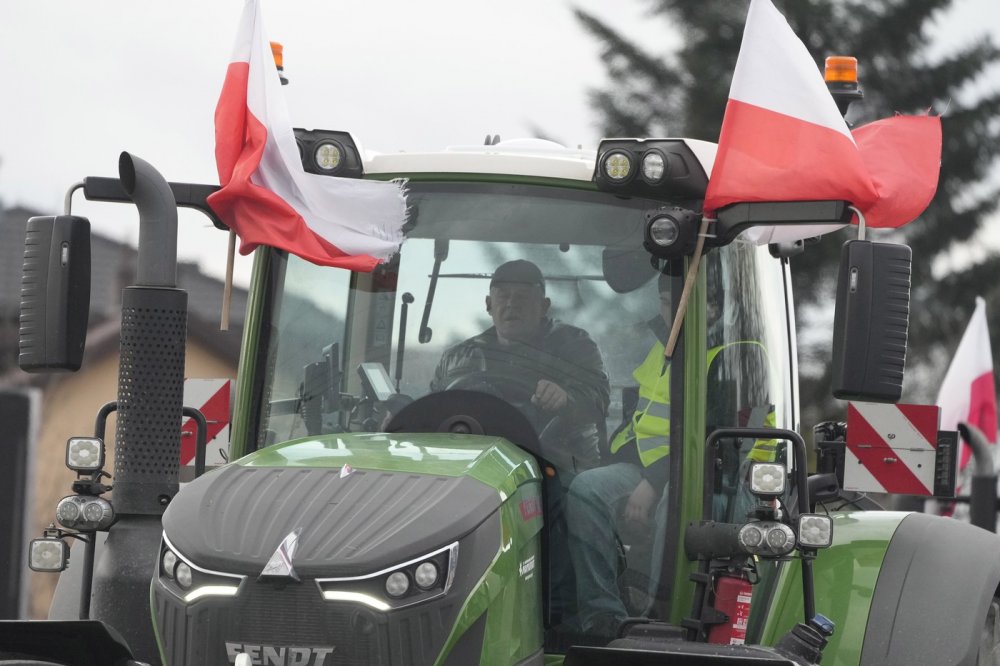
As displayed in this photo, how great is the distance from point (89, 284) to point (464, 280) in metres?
1.20

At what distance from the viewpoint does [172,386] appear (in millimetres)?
4969

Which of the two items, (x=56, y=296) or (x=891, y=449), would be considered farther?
(x=891, y=449)

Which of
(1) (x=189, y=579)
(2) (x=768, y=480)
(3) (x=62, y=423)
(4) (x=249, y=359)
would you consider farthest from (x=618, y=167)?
(3) (x=62, y=423)

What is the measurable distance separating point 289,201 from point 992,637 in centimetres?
288

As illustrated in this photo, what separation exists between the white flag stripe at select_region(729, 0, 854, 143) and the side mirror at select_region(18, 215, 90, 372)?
2.17 meters

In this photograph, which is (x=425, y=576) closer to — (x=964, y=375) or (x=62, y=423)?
(x=964, y=375)

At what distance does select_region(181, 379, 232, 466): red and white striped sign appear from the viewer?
845 centimetres

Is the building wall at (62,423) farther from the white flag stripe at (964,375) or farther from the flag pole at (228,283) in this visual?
the flag pole at (228,283)

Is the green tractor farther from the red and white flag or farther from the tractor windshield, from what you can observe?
the red and white flag

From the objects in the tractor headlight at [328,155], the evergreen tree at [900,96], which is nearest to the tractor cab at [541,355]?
the tractor headlight at [328,155]

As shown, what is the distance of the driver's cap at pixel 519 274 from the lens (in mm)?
5102

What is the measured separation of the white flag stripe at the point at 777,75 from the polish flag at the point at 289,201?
122 centimetres

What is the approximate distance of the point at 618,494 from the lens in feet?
16.3

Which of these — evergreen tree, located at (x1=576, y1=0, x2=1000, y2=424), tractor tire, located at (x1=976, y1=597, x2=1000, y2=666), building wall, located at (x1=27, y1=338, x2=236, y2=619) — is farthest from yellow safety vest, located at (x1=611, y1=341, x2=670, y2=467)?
evergreen tree, located at (x1=576, y1=0, x2=1000, y2=424)
